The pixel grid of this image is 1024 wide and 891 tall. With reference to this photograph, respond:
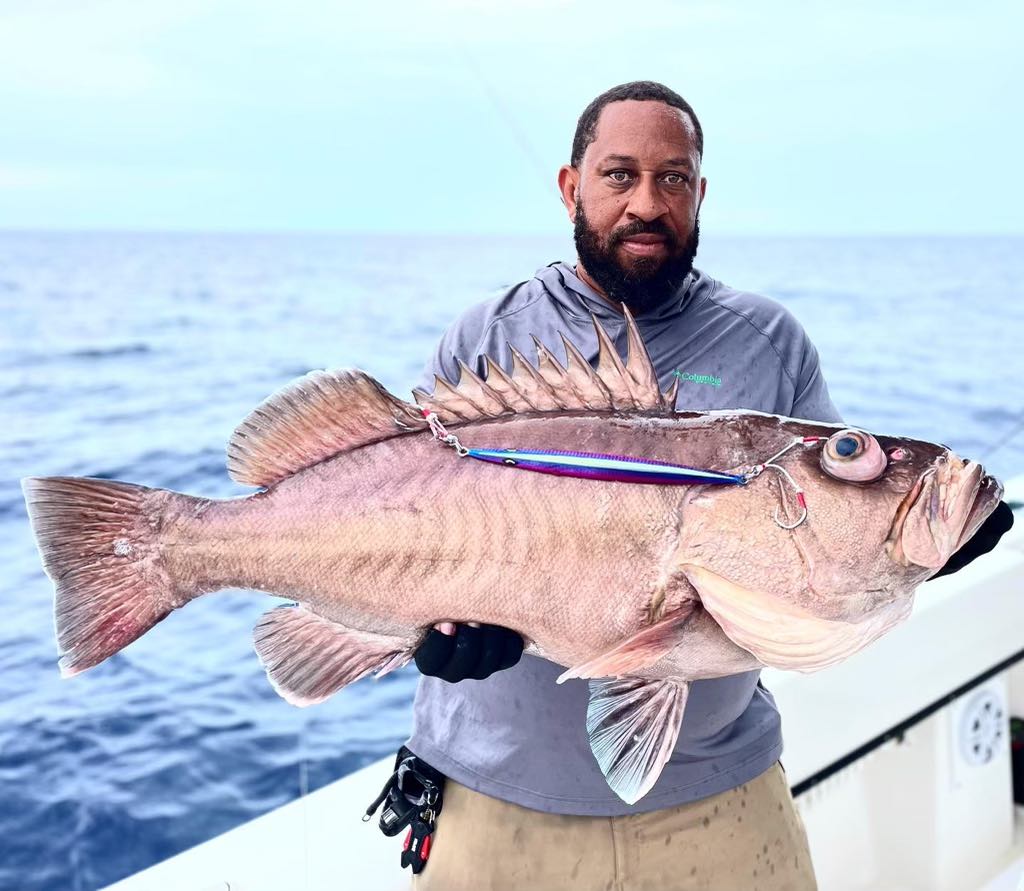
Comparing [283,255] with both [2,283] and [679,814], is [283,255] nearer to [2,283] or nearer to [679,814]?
[2,283]

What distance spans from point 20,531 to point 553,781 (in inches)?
318

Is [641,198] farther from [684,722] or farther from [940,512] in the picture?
[684,722]

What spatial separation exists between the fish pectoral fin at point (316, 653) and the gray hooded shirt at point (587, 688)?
1.42 ft

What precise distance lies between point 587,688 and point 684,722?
20cm

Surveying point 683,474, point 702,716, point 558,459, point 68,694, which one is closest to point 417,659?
point 558,459

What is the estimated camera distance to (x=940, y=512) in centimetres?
145

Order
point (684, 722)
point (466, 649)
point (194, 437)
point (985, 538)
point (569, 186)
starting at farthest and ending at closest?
point (194, 437) < point (569, 186) < point (684, 722) < point (985, 538) < point (466, 649)

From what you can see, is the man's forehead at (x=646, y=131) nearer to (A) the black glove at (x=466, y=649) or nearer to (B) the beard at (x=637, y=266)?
(B) the beard at (x=637, y=266)

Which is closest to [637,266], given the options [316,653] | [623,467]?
[623,467]

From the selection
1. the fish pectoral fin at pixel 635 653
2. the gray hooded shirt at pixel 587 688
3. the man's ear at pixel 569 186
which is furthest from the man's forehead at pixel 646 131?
the fish pectoral fin at pixel 635 653

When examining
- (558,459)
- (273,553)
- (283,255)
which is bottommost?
(283,255)

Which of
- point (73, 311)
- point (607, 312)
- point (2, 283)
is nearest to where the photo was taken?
point (607, 312)

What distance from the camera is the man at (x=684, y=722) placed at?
77.2 inches

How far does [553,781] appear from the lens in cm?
195
